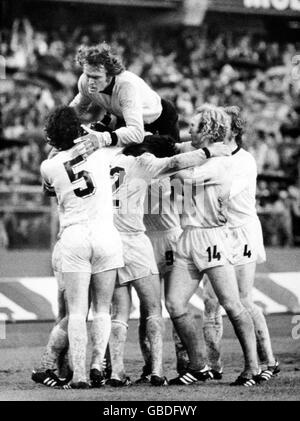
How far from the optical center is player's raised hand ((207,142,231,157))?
7.07 m

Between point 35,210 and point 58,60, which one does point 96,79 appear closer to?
point 35,210

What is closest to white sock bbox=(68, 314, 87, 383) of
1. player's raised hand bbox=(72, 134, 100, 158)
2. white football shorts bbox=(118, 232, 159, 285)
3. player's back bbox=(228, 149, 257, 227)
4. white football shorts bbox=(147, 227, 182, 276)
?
white football shorts bbox=(118, 232, 159, 285)

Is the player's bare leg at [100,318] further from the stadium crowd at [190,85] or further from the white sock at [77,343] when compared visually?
the stadium crowd at [190,85]

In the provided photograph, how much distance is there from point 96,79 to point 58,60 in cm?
1557

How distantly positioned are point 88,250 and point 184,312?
1.00 metres

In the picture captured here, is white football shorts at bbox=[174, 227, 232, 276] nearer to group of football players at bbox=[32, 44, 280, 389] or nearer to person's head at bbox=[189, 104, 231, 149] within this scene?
group of football players at bbox=[32, 44, 280, 389]

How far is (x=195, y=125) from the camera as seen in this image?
716 cm

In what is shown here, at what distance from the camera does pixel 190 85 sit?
2292 centimetres

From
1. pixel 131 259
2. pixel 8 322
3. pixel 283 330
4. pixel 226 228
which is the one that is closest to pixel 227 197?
pixel 226 228

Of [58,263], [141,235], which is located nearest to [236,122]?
[141,235]

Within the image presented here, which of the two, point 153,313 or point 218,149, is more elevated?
point 218,149

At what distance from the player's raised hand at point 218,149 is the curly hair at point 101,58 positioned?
1.08 meters

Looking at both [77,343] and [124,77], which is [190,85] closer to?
[124,77]

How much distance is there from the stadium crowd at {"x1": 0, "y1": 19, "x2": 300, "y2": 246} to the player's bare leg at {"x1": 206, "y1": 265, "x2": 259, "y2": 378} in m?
8.69
